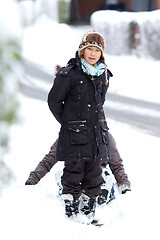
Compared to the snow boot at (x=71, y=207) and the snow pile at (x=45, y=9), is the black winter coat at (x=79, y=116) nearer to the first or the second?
the snow boot at (x=71, y=207)

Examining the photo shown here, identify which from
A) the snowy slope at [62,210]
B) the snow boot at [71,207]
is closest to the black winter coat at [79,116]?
the snow boot at [71,207]

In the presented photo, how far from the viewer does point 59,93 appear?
3.79m

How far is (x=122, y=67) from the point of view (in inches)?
623

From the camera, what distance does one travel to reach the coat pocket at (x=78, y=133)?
3713 millimetres

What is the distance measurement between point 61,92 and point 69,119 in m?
0.23

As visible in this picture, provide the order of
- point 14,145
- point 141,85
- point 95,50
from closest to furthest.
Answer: point 95,50, point 14,145, point 141,85

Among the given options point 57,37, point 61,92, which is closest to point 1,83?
point 61,92

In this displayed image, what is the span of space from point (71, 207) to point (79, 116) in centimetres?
81

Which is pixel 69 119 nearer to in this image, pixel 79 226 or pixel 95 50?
pixel 95 50

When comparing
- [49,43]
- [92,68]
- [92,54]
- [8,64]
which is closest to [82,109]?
[92,68]

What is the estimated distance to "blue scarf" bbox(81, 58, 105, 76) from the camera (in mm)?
3728

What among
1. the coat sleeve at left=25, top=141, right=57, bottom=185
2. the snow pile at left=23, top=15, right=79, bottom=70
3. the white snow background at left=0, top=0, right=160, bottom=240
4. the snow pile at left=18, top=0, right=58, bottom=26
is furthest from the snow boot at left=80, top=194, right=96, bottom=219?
the snow pile at left=18, top=0, right=58, bottom=26

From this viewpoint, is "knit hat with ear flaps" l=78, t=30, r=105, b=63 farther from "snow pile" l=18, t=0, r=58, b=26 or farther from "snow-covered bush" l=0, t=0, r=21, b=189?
"snow pile" l=18, t=0, r=58, b=26

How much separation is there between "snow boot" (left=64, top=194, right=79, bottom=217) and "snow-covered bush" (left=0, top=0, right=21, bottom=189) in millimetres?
2056
